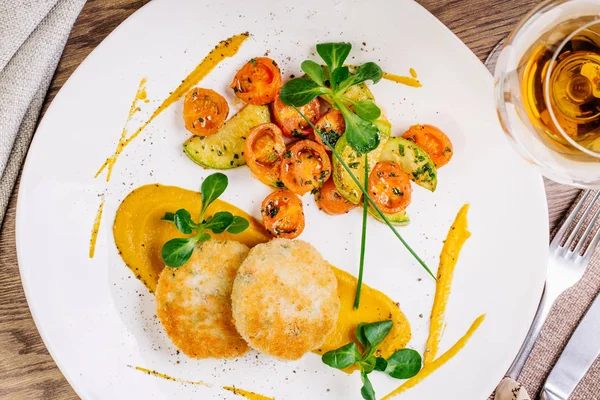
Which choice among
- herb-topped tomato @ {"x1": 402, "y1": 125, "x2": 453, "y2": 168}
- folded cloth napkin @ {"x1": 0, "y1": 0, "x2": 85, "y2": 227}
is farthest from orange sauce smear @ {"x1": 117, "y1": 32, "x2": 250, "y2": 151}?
herb-topped tomato @ {"x1": 402, "y1": 125, "x2": 453, "y2": 168}

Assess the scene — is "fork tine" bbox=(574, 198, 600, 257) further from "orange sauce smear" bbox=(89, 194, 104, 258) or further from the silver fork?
"orange sauce smear" bbox=(89, 194, 104, 258)

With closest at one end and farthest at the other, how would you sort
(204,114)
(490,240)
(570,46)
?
1. (570,46)
2. (204,114)
3. (490,240)

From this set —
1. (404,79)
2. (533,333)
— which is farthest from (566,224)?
(404,79)

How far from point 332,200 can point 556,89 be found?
0.91m

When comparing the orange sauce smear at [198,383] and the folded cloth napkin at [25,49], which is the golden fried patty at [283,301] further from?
the folded cloth napkin at [25,49]

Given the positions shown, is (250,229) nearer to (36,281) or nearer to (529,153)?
(36,281)

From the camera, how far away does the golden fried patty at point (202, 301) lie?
2.26 m

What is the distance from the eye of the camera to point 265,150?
2.25 m

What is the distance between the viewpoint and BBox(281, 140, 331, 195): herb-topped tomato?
224cm

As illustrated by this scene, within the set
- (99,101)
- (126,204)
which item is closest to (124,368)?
(126,204)

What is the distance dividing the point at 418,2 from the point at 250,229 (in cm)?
115

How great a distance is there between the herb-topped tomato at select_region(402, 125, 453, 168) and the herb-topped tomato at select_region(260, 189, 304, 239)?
1.74ft

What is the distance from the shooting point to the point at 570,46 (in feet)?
6.44

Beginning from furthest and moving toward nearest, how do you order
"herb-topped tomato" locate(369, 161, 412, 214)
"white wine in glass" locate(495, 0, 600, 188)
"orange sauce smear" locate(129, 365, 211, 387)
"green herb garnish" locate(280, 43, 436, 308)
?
1. "orange sauce smear" locate(129, 365, 211, 387)
2. "herb-topped tomato" locate(369, 161, 412, 214)
3. "green herb garnish" locate(280, 43, 436, 308)
4. "white wine in glass" locate(495, 0, 600, 188)
